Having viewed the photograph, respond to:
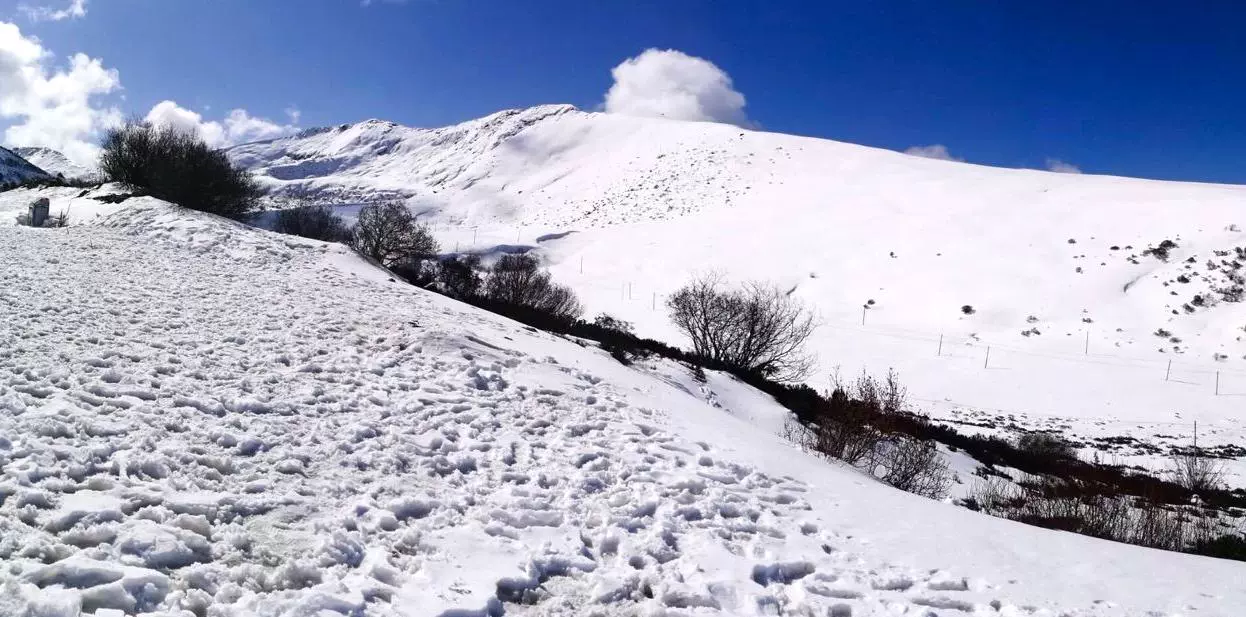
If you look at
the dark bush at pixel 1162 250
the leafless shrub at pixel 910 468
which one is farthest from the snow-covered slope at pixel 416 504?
the dark bush at pixel 1162 250

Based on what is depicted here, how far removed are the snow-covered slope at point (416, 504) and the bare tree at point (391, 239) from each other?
2655 centimetres

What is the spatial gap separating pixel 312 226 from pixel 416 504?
4185 centimetres

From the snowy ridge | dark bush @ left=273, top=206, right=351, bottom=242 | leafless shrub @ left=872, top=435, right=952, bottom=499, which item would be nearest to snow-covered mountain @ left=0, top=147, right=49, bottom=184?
the snowy ridge

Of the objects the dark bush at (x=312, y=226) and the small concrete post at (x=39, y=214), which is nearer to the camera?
the small concrete post at (x=39, y=214)

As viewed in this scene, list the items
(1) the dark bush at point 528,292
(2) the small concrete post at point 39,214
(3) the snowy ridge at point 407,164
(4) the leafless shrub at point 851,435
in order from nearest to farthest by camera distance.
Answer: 1. (4) the leafless shrub at point 851,435
2. (2) the small concrete post at point 39,214
3. (1) the dark bush at point 528,292
4. (3) the snowy ridge at point 407,164

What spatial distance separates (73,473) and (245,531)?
141cm

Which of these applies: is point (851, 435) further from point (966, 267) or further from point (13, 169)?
point (13, 169)

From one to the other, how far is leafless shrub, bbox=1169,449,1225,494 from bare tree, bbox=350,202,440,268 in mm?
34328

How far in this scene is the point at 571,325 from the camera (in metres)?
20.4

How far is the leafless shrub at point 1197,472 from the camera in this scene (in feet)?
53.9

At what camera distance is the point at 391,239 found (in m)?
35.9

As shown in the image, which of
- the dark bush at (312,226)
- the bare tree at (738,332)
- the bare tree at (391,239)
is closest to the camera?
the bare tree at (738,332)

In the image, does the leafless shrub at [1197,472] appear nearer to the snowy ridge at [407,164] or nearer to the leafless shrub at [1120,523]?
the leafless shrub at [1120,523]

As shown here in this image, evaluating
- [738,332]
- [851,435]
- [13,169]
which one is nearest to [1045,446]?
[738,332]
